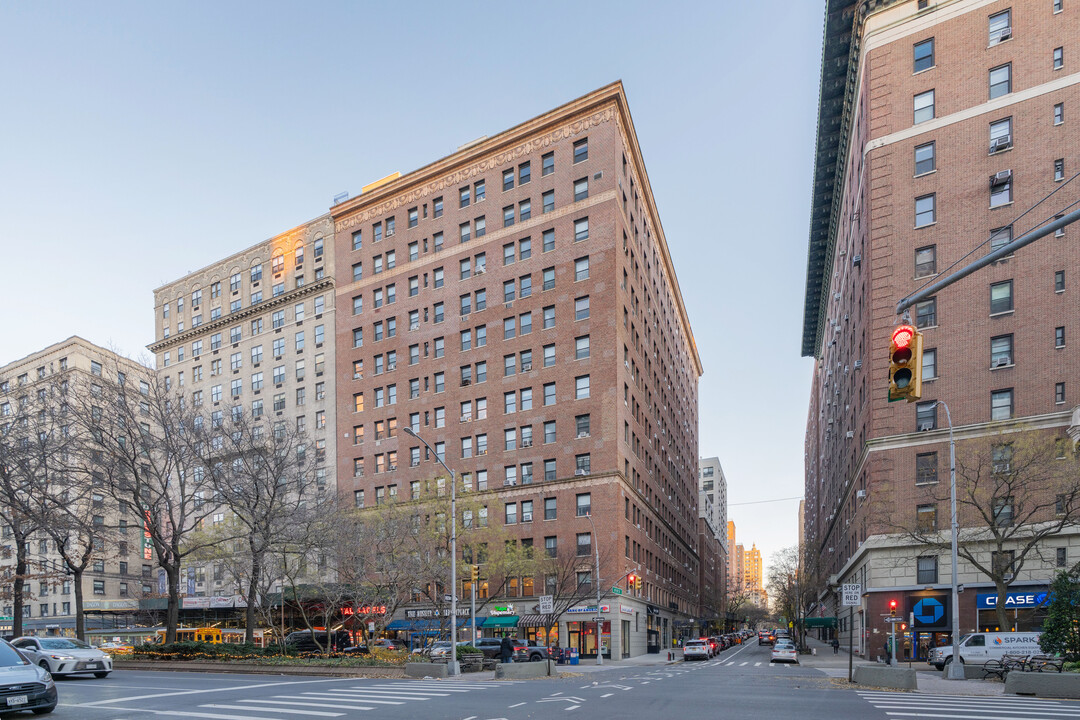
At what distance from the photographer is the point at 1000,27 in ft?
143

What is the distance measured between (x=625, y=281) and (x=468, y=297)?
559 inches

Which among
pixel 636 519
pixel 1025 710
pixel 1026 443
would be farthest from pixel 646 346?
pixel 1025 710

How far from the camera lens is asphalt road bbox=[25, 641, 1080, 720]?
1675 centimetres

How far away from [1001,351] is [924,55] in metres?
19.9

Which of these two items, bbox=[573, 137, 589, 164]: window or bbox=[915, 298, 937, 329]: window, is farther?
bbox=[573, 137, 589, 164]: window

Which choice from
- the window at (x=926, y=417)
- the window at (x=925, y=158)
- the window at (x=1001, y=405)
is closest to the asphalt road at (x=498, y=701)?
the window at (x=926, y=417)

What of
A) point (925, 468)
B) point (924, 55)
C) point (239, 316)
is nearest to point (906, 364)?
point (925, 468)

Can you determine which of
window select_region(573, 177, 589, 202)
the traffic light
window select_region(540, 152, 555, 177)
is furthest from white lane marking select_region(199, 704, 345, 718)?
window select_region(540, 152, 555, 177)

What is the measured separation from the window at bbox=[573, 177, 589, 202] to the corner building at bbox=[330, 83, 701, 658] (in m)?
0.12

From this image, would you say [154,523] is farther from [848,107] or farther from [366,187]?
[848,107]

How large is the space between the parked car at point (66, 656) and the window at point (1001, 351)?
47187mm

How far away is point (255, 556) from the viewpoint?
35844 millimetres

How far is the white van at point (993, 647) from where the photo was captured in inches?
1220

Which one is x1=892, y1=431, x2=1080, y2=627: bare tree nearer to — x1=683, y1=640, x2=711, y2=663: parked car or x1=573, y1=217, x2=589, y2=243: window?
x1=683, y1=640, x2=711, y2=663: parked car
